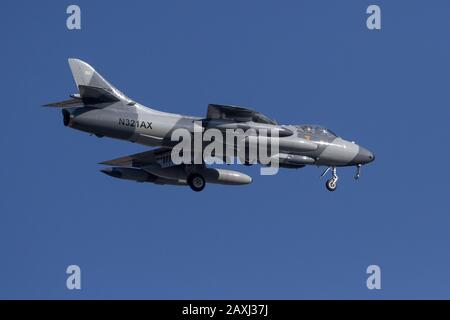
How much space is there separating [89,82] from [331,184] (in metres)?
10.1

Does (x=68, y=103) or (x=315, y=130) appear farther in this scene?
(x=315, y=130)

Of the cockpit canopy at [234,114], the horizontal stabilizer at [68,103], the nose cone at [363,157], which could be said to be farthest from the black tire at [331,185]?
the horizontal stabilizer at [68,103]

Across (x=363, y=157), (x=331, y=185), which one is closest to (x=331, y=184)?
(x=331, y=185)

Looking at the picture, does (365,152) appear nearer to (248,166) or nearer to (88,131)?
(248,166)

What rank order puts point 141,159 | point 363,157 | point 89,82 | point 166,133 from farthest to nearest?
point 141,159
point 363,157
point 166,133
point 89,82

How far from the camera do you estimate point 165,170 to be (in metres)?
38.1

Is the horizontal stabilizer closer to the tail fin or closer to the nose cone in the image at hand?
the tail fin

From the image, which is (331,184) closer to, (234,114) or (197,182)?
(197,182)

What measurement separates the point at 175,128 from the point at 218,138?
154 cm

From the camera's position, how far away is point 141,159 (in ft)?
128

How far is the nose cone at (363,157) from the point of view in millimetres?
38250

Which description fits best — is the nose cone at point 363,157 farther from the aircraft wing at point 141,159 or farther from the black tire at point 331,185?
the aircraft wing at point 141,159
